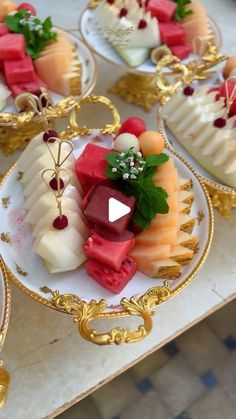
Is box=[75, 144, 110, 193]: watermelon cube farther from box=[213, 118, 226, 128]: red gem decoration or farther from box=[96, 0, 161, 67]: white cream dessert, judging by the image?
box=[96, 0, 161, 67]: white cream dessert

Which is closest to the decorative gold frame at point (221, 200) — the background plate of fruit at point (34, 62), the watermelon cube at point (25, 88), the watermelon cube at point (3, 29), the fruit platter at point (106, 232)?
the fruit platter at point (106, 232)

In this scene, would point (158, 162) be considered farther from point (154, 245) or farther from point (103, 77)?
point (103, 77)

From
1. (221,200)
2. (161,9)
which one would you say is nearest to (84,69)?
(161,9)

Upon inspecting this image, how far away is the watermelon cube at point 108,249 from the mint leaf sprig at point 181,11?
1156 mm

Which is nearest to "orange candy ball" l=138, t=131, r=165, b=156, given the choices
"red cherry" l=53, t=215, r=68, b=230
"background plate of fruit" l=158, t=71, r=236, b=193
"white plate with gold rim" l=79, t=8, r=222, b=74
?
"background plate of fruit" l=158, t=71, r=236, b=193

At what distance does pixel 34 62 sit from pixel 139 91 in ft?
1.57

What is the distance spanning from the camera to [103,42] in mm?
1852

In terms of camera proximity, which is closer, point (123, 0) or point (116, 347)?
point (116, 347)

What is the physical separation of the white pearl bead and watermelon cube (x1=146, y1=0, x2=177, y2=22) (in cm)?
81

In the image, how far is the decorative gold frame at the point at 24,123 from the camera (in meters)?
1.45

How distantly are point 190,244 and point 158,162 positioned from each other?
24 cm

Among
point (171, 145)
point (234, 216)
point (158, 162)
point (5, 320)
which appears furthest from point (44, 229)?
point (234, 216)

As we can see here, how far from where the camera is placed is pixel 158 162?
1197 millimetres

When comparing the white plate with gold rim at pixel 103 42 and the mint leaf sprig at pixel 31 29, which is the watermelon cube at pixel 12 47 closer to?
the mint leaf sprig at pixel 31 29
